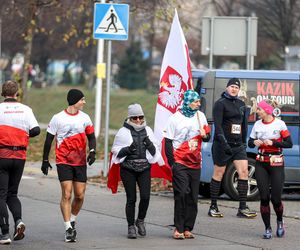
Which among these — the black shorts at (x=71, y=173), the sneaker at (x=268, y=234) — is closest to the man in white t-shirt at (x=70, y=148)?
the black shorts at (x=71, y=173)

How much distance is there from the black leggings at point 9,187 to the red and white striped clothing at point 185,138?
5.69 ft

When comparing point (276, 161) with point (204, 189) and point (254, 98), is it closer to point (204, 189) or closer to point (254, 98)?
point (254, 98)

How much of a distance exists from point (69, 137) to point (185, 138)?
1.33 metres

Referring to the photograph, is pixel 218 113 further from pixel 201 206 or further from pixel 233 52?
pixel 233 52

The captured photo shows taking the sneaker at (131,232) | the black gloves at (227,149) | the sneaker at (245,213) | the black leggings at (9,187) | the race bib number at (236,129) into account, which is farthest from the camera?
the sneaker at (245,213)

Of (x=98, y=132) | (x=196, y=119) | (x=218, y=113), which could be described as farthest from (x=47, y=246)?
(x=98, y=132)

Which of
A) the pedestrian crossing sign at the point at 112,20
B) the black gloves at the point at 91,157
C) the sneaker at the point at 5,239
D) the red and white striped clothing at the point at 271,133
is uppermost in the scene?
the pedestrian crossing sign at the point at 112,20

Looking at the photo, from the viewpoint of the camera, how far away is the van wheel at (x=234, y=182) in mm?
14250

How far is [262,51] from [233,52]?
23151 millimetres

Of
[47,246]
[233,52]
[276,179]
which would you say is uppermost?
[233,52]

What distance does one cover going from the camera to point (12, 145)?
10.3 meters

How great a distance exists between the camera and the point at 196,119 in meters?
10.8

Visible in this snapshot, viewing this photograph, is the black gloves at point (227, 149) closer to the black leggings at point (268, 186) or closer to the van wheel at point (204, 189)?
the black leggings at point (268, 186)

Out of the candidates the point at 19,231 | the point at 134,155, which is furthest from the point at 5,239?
the point at 134,155
